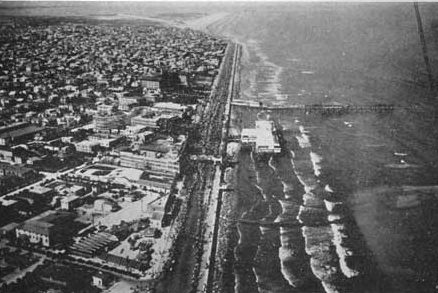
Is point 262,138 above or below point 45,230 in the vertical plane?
above

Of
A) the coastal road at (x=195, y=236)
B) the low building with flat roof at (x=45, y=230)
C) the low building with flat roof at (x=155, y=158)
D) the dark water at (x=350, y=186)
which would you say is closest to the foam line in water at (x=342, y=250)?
the dark water at (x=350, y=186)

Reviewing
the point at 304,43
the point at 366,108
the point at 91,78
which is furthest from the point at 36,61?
the point at 304,43

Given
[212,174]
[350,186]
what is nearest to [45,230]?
[212,174]

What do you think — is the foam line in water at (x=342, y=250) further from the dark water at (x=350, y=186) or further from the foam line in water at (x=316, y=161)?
the foam line in water at (x=316, y=161)

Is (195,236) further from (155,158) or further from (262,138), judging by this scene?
(262,138)

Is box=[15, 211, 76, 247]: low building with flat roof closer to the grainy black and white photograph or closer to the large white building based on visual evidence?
the grainy black and white photograph

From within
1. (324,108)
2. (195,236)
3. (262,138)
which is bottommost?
(195,236)

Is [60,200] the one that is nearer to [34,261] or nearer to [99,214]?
[99,214]
